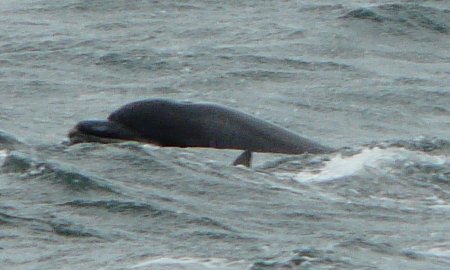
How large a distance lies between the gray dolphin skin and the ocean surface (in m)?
0.18

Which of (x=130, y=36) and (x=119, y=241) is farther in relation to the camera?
(x=130, y=36)

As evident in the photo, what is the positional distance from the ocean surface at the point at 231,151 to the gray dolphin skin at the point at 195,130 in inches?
6.9

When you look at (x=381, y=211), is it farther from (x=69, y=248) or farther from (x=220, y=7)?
(x=220, y=7)

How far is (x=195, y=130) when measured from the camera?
1403cm

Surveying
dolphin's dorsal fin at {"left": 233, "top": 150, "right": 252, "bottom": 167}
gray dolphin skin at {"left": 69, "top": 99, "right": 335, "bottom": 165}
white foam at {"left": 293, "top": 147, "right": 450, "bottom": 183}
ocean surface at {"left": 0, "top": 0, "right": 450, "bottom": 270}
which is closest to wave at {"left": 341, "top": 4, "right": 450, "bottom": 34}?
ocean surface at {"left": 0, "top": 0, "right": 450, "bottom": 270}

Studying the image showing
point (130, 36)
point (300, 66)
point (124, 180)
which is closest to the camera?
point (124, 180)

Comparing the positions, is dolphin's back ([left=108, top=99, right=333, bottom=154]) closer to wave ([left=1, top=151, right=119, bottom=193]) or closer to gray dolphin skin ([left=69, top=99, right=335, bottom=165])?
gray dolphin skin ([left=69, top=99, right=335, bottom=165])

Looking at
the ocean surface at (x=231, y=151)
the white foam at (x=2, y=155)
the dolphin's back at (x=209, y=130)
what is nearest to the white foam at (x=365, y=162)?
the ocean surface at (x=231, y=151)

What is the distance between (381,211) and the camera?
11906 millimetres

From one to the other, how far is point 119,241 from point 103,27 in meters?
13.7

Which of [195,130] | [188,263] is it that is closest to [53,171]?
[195,130]

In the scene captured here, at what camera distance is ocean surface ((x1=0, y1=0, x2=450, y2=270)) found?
1070 centimetres

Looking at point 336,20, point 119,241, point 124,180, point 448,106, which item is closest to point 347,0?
point 336,20

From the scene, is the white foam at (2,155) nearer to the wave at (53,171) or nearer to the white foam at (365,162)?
the wave at (53,171)
